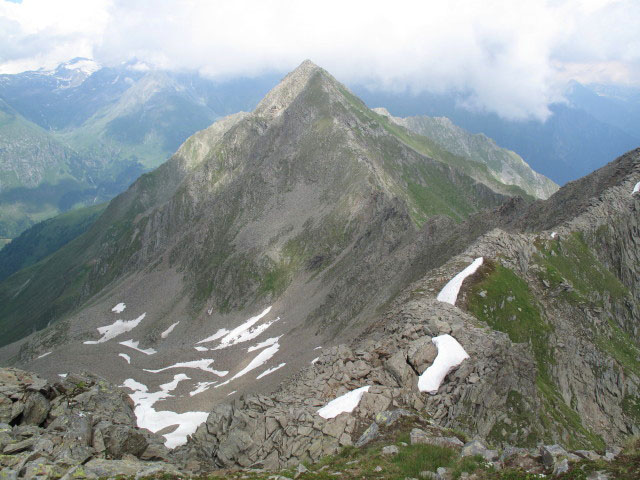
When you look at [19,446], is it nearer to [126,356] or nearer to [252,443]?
[252,443]

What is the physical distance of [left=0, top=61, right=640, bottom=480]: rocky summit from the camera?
2006 centimetres

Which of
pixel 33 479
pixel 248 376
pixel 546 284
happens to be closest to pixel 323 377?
pixel 33 479

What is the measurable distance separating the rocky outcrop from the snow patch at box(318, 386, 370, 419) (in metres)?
8.26

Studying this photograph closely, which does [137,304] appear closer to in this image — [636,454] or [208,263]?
[208,263]

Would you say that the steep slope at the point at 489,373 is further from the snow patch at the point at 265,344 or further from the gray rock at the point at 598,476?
the snow patch at the point at 265,344

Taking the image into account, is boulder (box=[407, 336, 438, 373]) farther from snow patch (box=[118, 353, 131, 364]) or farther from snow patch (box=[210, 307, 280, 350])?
snow patch (box=[118, 353, 131, 364])

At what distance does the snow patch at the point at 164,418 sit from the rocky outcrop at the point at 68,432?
50.6ft

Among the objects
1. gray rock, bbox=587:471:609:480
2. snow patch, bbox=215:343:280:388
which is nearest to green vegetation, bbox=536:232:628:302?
gray rock, bbox=587:471:609:480

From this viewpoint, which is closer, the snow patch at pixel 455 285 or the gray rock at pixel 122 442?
the gray rock at pixel 122 442

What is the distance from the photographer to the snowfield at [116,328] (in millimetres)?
128750

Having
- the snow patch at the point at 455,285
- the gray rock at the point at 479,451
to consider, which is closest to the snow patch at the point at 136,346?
the snow patch at the point at 455,285

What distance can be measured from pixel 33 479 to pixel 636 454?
2134 centimetres

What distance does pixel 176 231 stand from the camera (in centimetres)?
19425

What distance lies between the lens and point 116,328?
13188 cm
